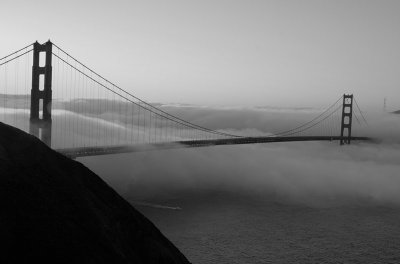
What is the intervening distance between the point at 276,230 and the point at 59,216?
1743 inches

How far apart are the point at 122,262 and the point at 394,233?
48.9m

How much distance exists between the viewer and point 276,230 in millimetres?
49312

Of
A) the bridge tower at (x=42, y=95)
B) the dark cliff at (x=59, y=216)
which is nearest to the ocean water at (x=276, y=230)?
the bridge tower at (x=42, y=95)

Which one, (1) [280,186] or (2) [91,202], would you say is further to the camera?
(1) [280,186]

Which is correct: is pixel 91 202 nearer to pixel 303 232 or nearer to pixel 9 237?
pixel 9 237

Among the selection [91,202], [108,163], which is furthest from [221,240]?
[108,163]

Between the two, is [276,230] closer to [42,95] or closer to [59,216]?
[42,95]

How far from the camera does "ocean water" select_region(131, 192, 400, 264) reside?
126 feet

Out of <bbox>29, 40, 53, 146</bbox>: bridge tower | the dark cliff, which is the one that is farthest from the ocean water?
the dark cliff

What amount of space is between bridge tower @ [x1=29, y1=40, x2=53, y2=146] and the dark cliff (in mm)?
20123

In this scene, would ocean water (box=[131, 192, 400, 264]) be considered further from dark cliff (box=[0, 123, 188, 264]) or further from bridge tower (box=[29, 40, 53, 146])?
dark cliff (box=[0, 123, 188, 264])

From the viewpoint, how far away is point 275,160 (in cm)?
17588

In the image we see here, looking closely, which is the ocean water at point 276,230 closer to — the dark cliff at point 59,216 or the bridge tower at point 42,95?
the bridge tower at point 42,95

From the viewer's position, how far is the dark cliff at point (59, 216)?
6.79 meters
